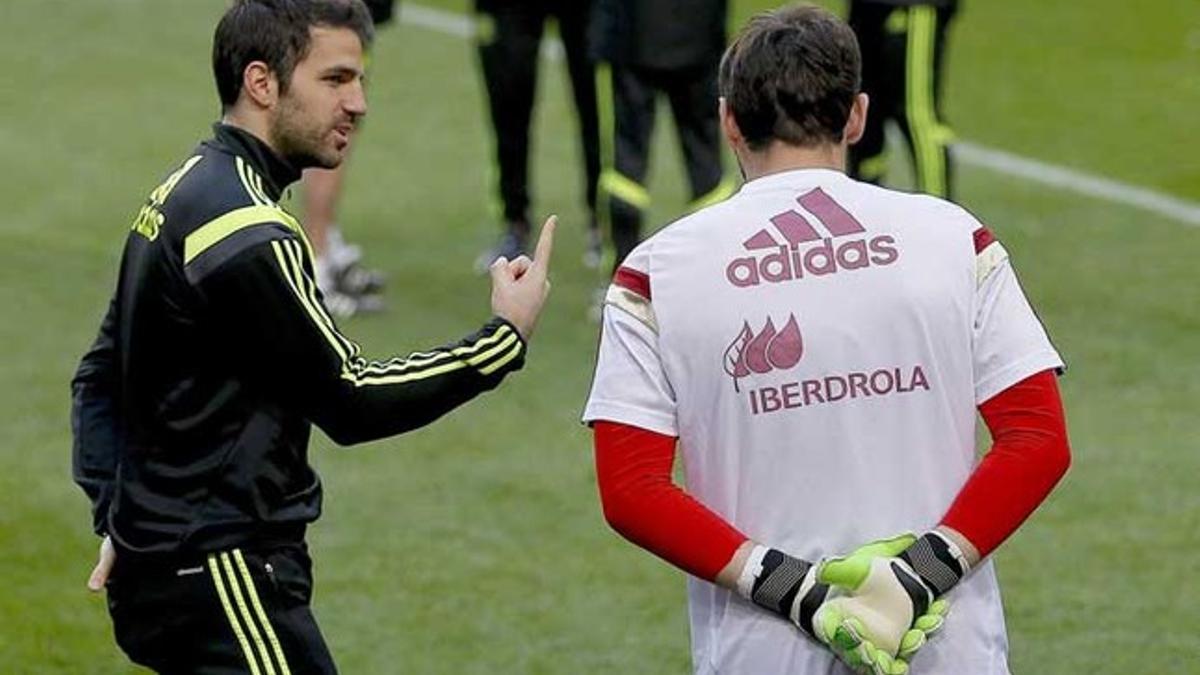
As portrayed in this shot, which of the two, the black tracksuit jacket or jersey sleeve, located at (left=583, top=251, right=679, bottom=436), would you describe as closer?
jersey sleeve, located at (left=583, top=251, right=679, bottom=436)

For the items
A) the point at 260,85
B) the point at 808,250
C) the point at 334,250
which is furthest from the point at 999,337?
the point at 334,250

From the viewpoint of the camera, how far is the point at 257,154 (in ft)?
15.5

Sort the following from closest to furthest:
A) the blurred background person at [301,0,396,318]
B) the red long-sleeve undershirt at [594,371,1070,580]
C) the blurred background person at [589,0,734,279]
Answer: the red long-sleeve undershirt at [594,371,1070,580]
the blurred background person at [589,0,734,279]
the blurred background person at [301,0,396,318]

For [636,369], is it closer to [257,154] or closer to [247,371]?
[247,371]

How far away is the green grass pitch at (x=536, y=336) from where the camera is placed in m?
7.31

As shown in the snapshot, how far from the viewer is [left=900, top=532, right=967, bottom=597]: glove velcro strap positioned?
4.16 metres

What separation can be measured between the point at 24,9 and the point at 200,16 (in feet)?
3.73

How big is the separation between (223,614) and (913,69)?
583 cm

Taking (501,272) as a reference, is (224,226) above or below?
above

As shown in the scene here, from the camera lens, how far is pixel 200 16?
17.1 meters

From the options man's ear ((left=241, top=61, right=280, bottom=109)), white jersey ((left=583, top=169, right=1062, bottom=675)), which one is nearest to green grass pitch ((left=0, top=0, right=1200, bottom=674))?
man's ear ((left=241, top=61, right=280, bottom=109))

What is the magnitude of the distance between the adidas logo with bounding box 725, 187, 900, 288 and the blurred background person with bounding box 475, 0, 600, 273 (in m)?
6.76

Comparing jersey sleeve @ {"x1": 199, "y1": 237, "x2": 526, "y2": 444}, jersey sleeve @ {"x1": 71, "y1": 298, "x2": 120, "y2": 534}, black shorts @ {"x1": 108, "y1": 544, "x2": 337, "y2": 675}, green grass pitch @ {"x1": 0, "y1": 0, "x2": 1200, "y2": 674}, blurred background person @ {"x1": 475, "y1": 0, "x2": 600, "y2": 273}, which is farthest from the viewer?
blurred background person @ {"x1": 475, "y1": 0, "x2": 600, "y2": 273}

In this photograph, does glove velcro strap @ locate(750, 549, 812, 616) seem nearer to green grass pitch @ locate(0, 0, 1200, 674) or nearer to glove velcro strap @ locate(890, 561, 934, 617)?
glove velcro strap @ locate(890, 561, 934, 617)
